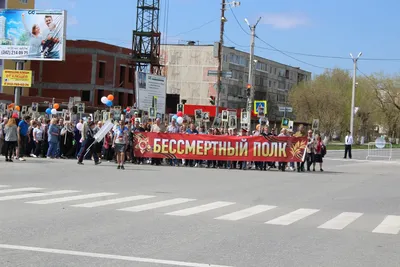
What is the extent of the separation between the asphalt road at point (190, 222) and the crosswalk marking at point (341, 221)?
2 cm

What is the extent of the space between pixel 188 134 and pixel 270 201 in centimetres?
1237

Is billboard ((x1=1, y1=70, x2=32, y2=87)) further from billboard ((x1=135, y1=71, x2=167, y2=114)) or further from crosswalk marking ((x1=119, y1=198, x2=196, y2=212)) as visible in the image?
crosswalk marking ((x1=119, y1=198, x2=196, y2=212))

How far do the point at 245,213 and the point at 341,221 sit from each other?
1.89 metres

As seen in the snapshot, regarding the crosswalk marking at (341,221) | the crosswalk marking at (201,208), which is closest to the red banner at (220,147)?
the crosswalk marking at (201,208)

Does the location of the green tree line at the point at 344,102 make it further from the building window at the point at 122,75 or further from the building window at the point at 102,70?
the building window at the point at 102,70

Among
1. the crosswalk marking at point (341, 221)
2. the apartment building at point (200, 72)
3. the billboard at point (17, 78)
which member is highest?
the apartment building at point (200, 72)

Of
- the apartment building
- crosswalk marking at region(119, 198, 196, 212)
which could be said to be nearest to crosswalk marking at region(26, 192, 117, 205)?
crosswalk marking at region(119, 198, 196, 212)

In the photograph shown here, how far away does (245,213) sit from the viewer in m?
12.6

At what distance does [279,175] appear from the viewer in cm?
2403

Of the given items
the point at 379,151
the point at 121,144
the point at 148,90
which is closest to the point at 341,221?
the point at 121,144

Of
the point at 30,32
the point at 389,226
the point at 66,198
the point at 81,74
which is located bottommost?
the point at 66,198

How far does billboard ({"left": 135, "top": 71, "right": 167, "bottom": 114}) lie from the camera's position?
1809 inches

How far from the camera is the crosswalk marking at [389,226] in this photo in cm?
1090

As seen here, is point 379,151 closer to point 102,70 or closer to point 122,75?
point 102,70
